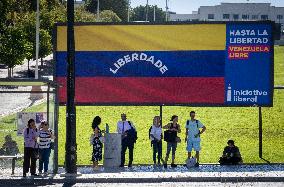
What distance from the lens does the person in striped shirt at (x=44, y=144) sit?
16438mm

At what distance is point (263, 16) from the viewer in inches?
6535

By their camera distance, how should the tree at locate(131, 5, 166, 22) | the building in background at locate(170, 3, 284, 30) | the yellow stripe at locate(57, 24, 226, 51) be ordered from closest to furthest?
1. the yellow stripe at locate(57, 24, 226, 51)
2. the building in background at locate(170, 3, 284, 30)
3. the tree at locate(131, 5, 166, 22)

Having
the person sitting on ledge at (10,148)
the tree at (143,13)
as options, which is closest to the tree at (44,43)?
the person sitting on ledge at (10,148)

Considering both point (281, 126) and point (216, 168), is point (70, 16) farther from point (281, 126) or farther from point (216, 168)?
point (281, 126)

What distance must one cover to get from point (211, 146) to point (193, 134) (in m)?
5.43

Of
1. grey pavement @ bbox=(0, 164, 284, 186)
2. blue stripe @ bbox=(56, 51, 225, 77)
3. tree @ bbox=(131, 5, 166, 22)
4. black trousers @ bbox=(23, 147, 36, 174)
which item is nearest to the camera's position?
grey pavement @ bbox=(0, 164, 284, 186)

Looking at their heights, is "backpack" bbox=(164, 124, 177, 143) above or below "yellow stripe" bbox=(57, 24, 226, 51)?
below

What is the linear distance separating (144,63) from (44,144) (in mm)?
4265

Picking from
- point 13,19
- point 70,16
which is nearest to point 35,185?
point 70,16

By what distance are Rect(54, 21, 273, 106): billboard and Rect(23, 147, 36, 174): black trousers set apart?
8.57 ft

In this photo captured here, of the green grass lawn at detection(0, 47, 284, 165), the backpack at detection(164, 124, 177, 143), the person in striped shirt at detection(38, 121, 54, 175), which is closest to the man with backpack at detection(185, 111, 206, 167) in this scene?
the backpack at detection(164, 124, 177, 143)

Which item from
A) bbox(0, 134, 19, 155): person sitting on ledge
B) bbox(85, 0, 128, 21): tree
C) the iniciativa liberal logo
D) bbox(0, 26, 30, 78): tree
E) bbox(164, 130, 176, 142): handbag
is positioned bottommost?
bbox(0, 134, 19, 155): person sitting on ledge

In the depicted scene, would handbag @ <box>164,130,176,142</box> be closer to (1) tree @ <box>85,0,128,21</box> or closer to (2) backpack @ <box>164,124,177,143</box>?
(2) backpack @ <box>164,124,177,143</box>

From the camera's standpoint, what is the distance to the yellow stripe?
18.4 meters
